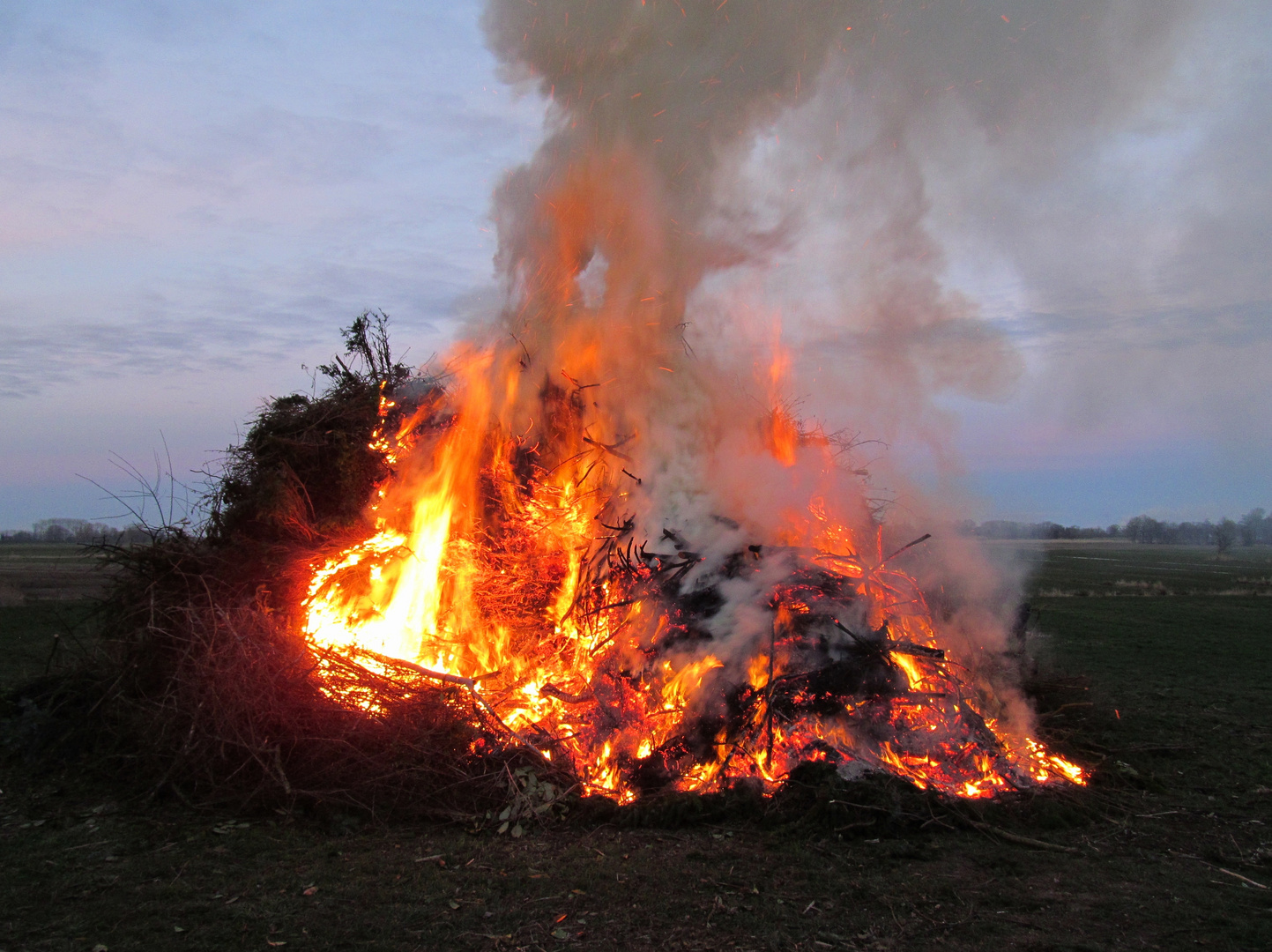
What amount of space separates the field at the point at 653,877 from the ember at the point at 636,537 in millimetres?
770

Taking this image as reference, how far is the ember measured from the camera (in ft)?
21.0

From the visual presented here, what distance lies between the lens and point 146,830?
18.0 feet

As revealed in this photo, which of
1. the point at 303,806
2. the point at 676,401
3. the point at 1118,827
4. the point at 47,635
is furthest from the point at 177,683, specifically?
the point at 47,635

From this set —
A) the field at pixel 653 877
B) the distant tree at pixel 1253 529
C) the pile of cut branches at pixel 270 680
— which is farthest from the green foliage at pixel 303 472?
the distant tree at pixel 1253 529

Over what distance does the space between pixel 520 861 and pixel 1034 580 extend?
39355 mm

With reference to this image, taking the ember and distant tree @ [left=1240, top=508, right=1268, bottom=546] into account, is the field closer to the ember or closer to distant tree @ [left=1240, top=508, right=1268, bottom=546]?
the ember

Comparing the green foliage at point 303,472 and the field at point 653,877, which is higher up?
the green foliage at point 303,472

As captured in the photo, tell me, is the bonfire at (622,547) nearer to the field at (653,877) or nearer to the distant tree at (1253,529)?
the field at (653,877)

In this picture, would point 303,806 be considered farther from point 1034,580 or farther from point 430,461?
point 1034,580

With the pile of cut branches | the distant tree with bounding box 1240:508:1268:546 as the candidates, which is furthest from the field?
the distant tree with bounding box 1240:508:1268:546

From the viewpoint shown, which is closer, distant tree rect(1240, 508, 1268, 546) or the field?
the field

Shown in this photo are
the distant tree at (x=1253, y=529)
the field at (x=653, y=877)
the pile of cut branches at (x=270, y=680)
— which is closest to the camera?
the field at (x=653, y=877)

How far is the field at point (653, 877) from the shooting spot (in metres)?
4.09

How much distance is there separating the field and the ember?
77 centimetres
